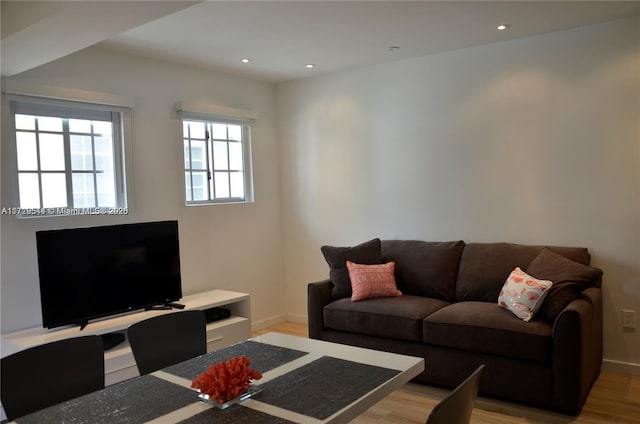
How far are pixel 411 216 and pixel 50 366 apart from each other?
3.26 m

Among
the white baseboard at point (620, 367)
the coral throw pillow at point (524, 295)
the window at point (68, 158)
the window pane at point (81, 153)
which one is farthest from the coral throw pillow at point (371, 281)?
the window pane at point (81, 153)

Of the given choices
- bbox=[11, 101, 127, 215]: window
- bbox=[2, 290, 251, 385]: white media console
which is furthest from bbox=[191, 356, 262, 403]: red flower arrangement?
bbox=[11, 101, 127, 215]: window

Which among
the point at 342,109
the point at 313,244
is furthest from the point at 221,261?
the point at 342,109

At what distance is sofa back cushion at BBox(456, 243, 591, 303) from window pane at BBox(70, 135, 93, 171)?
2995 millimetres

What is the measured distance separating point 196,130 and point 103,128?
3.01 feet

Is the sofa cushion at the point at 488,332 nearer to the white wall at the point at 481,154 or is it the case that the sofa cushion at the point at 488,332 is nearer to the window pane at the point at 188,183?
the white wall at the point at 481,154

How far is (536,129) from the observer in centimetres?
391

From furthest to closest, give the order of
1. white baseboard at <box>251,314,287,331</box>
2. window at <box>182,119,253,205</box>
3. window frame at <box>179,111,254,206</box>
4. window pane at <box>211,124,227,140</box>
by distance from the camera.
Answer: white baseboard at <box>251,314,287,331</box> < window pane at <box>211,124,227,140</box> < window at <box>182,119,253,205</box> < window frame at <box>179,111,254,206</box>

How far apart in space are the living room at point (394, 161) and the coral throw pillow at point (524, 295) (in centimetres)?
74

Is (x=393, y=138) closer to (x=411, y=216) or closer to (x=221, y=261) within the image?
(x=411, y=216)

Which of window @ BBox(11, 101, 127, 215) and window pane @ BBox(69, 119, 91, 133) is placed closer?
window @ BBox(11, 101, 127, 215)

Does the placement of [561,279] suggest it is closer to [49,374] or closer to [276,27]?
[276,27]

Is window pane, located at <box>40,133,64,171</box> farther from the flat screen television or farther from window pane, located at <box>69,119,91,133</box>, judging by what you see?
the flat screen television

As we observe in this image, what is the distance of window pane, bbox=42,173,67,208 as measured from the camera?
11.8 ft
